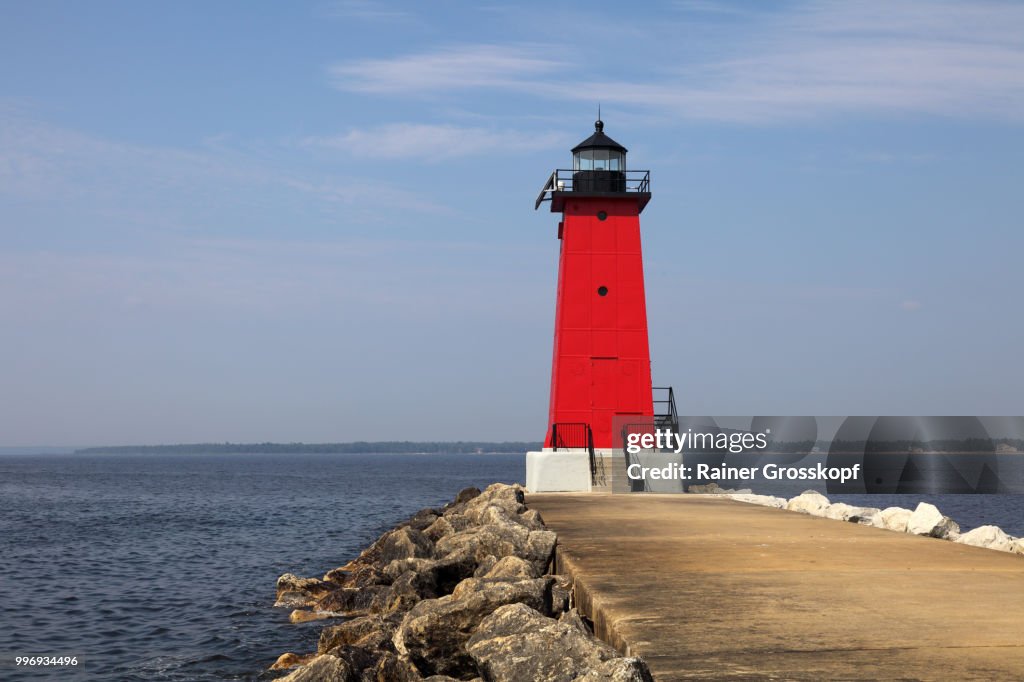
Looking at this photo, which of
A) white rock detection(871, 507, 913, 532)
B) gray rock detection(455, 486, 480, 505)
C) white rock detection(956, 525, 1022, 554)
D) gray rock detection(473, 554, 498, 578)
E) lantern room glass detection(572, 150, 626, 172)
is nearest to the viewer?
gray rock detection(473, 554, 498, 578)

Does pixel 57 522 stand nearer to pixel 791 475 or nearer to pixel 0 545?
pixel 0 545

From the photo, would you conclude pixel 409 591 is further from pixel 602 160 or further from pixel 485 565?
pixel 602 160

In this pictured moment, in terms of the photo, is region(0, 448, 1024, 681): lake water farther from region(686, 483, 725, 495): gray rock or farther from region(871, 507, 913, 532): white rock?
region(871, 507, 913, 532): white rock

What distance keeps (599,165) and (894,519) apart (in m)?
10.9

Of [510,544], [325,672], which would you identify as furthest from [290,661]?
[325,672]

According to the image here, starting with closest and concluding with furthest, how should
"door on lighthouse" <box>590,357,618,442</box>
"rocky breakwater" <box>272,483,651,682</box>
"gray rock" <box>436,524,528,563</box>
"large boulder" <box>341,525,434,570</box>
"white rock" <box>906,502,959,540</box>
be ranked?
"rocky breakwater" <box>272,483,651,682</box> < "gray rock" <box>436,524,528,563</box> < "white rock" <box>906,502,959,540</box> < "large boulder" <box>341,525,434,570</box> < "door on lighthouse" <box>590,357,618,442</box>

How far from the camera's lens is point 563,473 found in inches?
729

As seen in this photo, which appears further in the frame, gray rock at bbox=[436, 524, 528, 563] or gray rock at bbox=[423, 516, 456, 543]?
gray rock at bbox=[423, 516, 456, 543]

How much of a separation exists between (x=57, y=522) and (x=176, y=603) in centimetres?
1965

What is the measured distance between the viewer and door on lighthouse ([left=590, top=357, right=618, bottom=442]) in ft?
65.0

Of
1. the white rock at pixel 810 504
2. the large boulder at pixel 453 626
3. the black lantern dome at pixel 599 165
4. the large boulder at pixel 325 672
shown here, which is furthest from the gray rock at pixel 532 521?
the black lantern dome at pixel 599 165

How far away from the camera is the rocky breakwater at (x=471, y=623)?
5156 mm

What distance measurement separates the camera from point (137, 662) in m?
11.3

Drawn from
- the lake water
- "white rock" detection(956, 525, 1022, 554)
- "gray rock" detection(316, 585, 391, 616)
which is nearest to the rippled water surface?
the lake water
